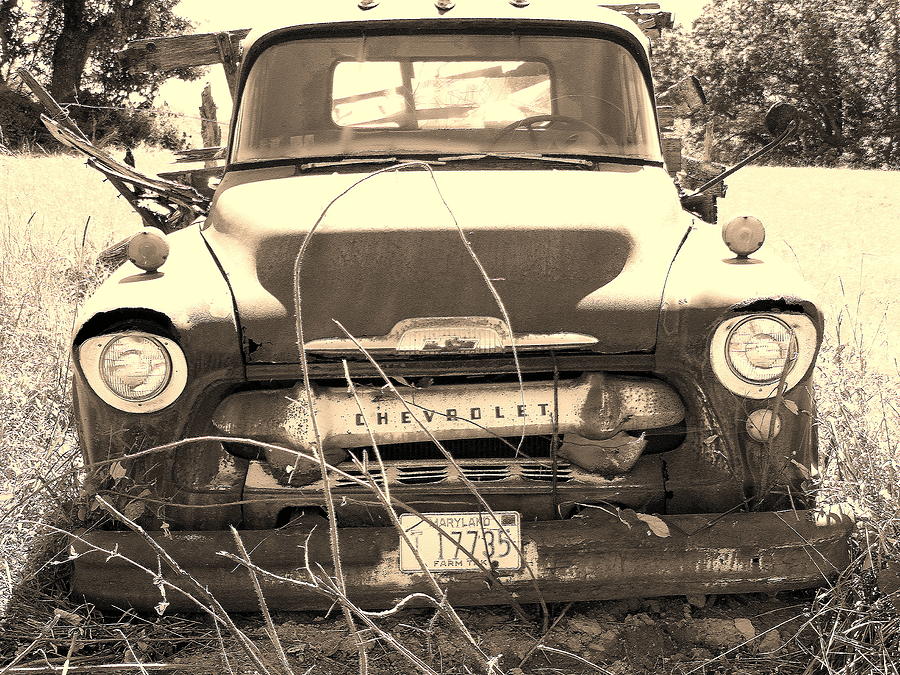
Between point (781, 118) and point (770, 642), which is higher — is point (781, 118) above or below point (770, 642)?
above

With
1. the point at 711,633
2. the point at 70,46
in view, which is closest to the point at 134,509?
the point at 711,633

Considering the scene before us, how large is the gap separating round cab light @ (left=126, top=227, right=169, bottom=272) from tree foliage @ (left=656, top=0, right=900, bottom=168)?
30319mm

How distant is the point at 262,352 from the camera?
269 cm

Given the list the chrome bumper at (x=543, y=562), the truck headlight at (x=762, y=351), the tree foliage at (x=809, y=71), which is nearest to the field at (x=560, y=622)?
the chrome bumper at (x=543, y=562)

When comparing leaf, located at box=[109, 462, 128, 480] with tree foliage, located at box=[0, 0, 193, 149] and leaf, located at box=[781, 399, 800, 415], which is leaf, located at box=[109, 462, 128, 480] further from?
tree foliage, located at box=[0, 0, 193, 149]

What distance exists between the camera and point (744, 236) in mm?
2869

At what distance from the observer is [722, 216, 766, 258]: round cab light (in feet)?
9.41

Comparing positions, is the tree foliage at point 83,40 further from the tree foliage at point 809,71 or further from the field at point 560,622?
the field at point 560,622

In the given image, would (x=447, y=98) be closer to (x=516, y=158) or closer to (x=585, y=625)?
(x=516, y=158)

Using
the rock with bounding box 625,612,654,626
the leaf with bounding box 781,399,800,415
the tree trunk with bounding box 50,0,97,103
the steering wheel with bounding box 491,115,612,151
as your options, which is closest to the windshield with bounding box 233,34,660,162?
the steering wheel with bounding box 491,115,612,151

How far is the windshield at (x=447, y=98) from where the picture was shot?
3564mm

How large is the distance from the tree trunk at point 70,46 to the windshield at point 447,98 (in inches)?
1087

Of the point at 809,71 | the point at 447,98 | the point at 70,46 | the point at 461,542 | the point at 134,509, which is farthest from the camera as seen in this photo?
the point at 809,71

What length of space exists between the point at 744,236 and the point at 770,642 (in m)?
1.20
